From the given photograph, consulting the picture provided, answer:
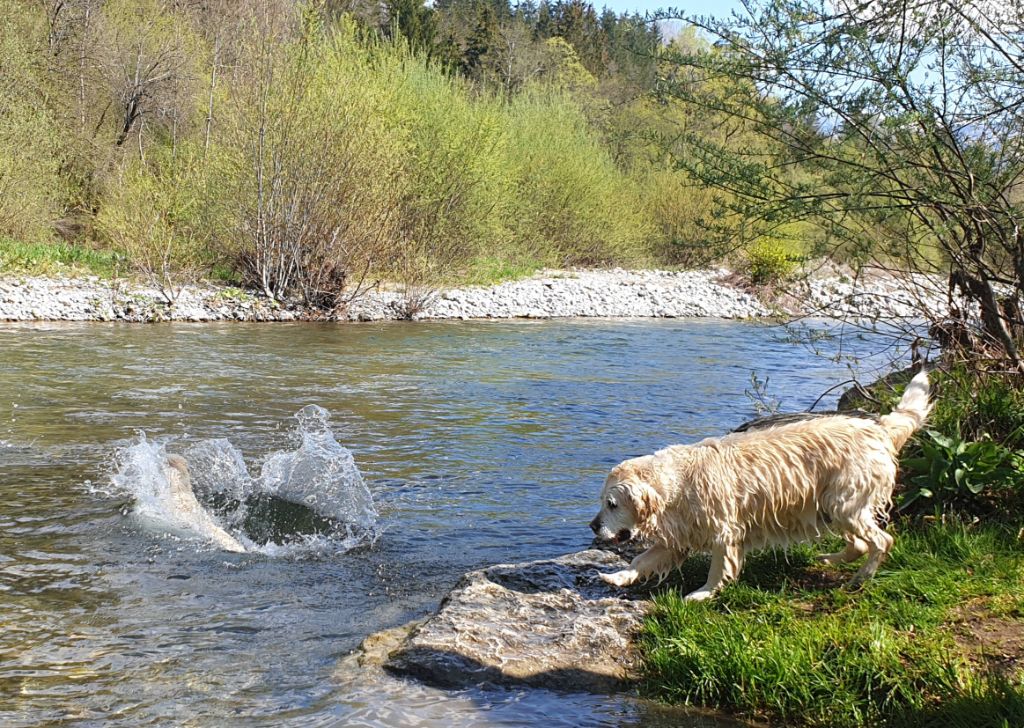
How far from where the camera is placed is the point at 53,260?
987 inches

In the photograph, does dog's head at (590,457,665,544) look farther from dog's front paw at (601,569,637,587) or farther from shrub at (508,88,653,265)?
shrub at (508,88,653,265)

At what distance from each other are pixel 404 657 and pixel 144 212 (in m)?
20.4

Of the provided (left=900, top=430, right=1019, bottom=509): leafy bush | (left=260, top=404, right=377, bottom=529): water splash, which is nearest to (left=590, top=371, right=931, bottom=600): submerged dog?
(left=900, top=430, right=1019, bottom=509): leafy bush

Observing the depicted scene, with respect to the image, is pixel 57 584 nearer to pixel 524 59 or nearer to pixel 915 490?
pixel 915 490

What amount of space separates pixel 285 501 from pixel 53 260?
20107 millimetres

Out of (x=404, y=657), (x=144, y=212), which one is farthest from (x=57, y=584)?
(x=144, y=212)

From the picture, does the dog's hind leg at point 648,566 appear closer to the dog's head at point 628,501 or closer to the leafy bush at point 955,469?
the dog's head at point 628,501

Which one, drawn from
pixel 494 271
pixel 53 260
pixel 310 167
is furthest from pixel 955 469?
pixel 494 271

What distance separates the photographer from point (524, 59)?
58844 millimetres

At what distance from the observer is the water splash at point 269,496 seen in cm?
738

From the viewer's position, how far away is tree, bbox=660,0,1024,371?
6.64 m

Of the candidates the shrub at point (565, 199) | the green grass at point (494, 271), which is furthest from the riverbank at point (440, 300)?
the shrub at point (565, 199)

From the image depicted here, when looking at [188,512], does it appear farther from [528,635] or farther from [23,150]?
[23,150]

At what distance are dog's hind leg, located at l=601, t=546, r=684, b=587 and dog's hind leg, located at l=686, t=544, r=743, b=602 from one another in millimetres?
227
